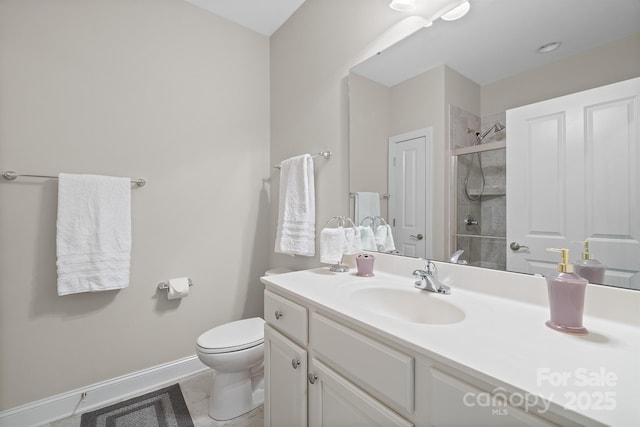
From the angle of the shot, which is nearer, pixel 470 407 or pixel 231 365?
pixel 470 407

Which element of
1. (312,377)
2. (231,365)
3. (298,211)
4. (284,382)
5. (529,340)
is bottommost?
(231,365)

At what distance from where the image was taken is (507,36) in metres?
0.97

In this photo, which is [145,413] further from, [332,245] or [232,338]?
[332,245]

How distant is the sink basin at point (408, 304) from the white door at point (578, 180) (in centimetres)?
28

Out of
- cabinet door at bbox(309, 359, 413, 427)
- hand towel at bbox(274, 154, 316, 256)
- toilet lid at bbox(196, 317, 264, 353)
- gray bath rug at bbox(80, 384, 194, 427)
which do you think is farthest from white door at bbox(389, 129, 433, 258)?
gray bath rug at bbox(80, 384, 194, 427)

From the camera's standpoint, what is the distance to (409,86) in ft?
4.17

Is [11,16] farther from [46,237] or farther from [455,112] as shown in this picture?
[455,112]

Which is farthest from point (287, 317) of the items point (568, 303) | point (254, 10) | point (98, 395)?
point (254, 10)

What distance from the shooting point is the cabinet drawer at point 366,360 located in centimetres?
64

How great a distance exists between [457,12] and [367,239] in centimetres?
105

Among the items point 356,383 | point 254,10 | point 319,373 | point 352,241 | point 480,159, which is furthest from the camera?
point 254,10

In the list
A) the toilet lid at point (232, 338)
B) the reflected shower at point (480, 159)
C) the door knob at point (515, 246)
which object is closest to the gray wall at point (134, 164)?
the toilet lid at point (232, 338)

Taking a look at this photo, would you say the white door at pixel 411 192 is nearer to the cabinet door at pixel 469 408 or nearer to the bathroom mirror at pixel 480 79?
the bathroom mirror at pixel 480 79

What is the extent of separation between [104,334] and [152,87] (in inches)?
59.6
